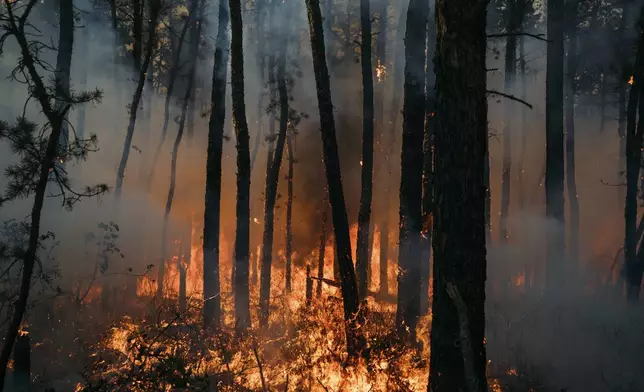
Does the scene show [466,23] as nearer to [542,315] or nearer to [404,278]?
[404,278]

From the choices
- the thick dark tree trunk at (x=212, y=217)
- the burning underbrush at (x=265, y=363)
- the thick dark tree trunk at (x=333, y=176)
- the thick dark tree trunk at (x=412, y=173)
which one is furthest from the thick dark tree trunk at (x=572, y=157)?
the thick dark tree trunk at (x=212, y=217)

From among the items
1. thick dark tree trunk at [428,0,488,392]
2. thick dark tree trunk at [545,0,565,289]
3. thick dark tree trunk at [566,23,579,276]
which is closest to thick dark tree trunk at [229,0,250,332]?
thick dark tree trunk at [428,0,488,392]

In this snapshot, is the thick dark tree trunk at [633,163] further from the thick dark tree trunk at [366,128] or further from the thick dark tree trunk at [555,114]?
the thick dark tree trunk at [366,128]

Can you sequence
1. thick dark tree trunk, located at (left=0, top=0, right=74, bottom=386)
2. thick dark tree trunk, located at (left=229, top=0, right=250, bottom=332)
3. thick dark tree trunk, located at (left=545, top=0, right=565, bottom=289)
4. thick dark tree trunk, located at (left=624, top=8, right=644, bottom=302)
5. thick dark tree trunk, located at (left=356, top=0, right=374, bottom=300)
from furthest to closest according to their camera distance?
thick dark tree trunk, located at (left=356, top=0, right=374, bottom=300), thick dark tree trunk, located at (left=545, top=0, right=565, bottom=289), thick dark tree trunk, located at (left=624, top=8, right=644, bottom=302), thick dark tree trunk, located at (left=229, top=0, right=250, bottom=332), thick dark tree trunk, located at (left=0, top=0, right=74, bottom=386)

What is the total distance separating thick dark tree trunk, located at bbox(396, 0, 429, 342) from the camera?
905cm

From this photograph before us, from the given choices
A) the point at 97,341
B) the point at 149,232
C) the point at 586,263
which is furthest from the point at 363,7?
the point at 586,263

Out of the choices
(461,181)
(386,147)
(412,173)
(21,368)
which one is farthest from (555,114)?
(386,147)

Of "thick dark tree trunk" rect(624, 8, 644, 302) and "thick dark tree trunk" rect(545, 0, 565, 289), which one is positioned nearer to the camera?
"thick dark tree trunk" rect(624, 8, 644, 302)

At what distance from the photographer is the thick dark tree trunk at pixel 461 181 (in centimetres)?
419

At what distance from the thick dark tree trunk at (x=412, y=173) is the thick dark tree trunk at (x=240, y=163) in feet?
12.1

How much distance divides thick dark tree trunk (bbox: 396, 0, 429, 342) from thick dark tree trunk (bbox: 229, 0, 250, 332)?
3701 millimetres

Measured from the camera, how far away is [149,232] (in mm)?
22672

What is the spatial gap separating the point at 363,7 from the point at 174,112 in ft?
85.1

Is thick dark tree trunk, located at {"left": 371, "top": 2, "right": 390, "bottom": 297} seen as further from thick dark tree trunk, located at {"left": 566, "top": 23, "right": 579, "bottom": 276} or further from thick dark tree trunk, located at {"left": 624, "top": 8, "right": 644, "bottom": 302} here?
thick dark tree trunk, located at {"left": 624, "top": 8, "right": 644, "bottom": 302}
